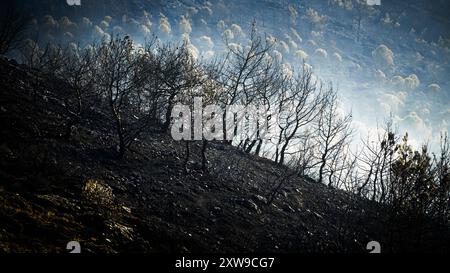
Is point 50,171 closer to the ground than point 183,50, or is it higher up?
closer to the ground

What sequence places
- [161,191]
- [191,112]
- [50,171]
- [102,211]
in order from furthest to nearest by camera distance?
[191,112], [161,191], [50,171], [102,211]

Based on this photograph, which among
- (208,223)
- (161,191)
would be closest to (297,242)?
(208,223)

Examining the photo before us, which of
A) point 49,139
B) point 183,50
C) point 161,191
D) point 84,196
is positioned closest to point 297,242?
point 161,191

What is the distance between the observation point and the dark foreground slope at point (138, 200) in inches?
298

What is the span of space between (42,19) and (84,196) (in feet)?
641

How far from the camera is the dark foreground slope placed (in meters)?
7.57

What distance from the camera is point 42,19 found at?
164 meters

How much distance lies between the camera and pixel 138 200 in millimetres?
12062
